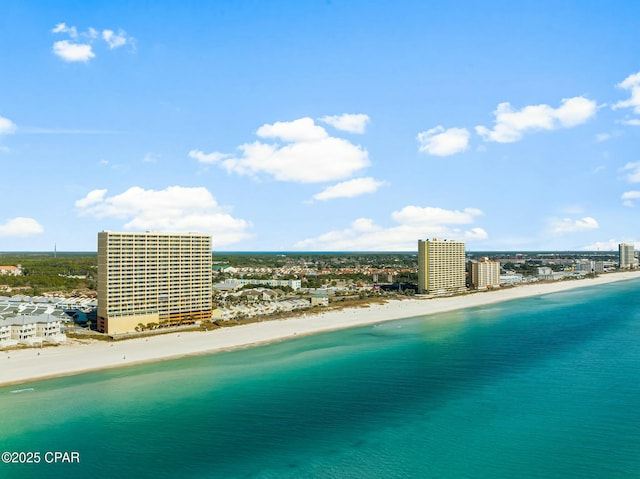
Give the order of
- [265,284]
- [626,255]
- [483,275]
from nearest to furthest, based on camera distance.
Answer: [265,284], [483,275], [626,255]

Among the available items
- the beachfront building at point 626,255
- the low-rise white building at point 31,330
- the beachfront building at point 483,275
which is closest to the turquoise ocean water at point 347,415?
the low-rise white building at point 31,330

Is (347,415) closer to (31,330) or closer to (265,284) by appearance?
(31,330)

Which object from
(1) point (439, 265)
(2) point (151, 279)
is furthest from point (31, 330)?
(1) point (439, 265)

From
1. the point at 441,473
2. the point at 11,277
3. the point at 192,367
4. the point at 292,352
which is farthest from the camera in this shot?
the point at 11,277

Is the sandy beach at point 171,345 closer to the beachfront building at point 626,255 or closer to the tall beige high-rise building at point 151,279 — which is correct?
the tall beige high-rise building at point 151,279

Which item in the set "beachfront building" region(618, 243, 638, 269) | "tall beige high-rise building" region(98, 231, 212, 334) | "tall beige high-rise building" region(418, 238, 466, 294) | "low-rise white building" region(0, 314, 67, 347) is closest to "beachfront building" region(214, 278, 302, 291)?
"tall beige high-rise building" region(418, 238, 466, 294)

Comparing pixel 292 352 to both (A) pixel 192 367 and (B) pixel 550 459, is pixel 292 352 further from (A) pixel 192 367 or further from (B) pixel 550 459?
(B) pixel 550 459

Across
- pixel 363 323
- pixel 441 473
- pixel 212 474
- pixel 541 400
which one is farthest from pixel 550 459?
pixel 363 323
